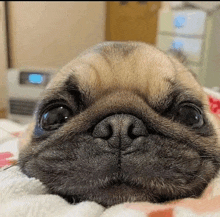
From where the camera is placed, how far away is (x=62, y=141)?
881 millimetres

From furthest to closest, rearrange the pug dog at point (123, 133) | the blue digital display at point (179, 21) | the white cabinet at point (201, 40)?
the blue digital display at point (179, 21)
the white cabinet at point (201, 40)
the pug dog at point (123, 133)

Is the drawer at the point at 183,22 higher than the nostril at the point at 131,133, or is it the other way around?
the drawer at the point at 183,22

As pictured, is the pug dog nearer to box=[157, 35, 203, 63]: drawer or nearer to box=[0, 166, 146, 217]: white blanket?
box=[0, 166, 146, 217]: white blanket

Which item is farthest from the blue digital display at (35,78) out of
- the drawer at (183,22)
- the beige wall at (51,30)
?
the drawer at (183,22)

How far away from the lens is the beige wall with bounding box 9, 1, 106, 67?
5562 mm

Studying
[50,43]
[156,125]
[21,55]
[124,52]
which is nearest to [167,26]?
[50,43]

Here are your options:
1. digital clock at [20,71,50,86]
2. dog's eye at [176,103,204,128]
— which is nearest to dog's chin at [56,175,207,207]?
dog's eye at [176,103,204,128]

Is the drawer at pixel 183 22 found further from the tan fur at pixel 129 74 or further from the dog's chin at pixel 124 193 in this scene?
the dog's chin at pixel 124 193

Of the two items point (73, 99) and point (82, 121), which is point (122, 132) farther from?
point (73, 99)

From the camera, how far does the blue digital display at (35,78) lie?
12.7 ft

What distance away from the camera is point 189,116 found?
3.31ft

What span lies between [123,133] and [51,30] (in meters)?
5.63

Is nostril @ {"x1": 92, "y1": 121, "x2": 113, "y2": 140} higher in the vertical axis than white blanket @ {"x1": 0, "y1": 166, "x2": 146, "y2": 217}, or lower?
higher

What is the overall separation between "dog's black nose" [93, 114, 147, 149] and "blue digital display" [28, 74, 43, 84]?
10.5 ft
